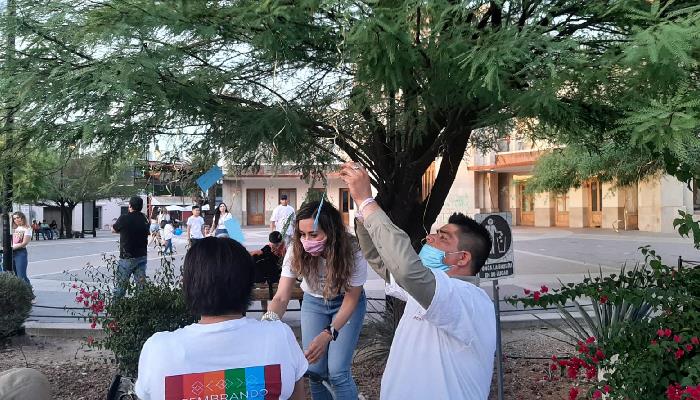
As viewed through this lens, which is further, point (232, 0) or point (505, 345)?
point (505, 345)

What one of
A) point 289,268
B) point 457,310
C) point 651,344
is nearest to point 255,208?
point 289,268

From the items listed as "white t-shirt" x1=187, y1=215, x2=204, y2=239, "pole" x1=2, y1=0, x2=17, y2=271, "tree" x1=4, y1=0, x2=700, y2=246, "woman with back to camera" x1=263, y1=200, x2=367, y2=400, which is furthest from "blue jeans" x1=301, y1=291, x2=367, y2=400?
"white t-shirt" x1=187, y1=215, x2=204, y2=239

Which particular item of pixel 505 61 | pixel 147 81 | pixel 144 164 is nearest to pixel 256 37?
pixel 147 81

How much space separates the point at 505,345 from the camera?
6.87 meters

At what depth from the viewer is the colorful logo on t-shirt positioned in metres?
1.72

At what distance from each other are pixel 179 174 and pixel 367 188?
15.8 ft

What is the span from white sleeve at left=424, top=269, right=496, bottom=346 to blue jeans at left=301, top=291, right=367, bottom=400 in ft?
4.71

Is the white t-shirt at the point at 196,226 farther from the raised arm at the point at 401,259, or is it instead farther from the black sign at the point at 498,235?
the raised arm at the point at 401,259

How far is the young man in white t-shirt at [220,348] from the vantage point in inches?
68.0

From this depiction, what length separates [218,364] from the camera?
68.9 inches

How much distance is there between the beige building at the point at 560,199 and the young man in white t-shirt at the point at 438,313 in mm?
21329

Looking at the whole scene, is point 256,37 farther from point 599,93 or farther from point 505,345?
point 505,345

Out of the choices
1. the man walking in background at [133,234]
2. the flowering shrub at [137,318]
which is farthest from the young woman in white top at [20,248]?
the flowering shrub at [137,318]

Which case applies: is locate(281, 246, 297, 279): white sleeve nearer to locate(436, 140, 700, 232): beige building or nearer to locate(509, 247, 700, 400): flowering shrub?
locate(509, 247, 700, 400): flowering shrub
